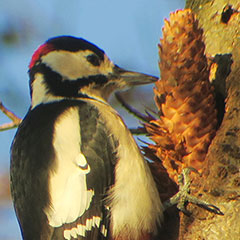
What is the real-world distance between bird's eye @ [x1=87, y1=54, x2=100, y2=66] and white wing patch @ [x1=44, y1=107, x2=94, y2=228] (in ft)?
1.94

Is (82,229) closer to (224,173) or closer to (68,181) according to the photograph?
(68,181)

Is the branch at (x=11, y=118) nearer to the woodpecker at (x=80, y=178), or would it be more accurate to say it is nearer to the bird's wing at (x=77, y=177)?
the woodpecker at (x=80, y=178)

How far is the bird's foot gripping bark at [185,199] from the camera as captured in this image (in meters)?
1.73

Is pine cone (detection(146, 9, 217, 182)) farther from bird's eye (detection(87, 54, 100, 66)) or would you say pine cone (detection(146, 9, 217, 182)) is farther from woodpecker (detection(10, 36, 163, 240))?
bird's eye (detection(87, 54, 100, 66))

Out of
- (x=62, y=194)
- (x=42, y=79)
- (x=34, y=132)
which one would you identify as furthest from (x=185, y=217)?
(x=42, y=79)

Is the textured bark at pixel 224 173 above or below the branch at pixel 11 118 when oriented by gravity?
above

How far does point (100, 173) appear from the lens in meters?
2.08

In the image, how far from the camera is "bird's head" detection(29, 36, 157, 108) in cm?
257

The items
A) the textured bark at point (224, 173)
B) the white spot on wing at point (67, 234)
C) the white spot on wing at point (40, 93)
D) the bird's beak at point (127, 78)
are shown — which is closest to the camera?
the textured bark at point (224, 173)

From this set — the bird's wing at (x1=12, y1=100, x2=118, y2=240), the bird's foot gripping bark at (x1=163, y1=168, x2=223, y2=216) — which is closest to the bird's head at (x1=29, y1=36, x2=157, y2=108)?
the bird's wing at (x1=12, y1=100, x2=118, y2=240)

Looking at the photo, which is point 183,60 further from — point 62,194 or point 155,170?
point 62,194

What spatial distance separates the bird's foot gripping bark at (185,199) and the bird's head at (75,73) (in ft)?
2.49

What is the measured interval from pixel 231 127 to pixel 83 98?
0.90m

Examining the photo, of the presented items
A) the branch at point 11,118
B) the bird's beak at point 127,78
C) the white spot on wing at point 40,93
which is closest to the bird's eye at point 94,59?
the bird's beak at point 127,78
